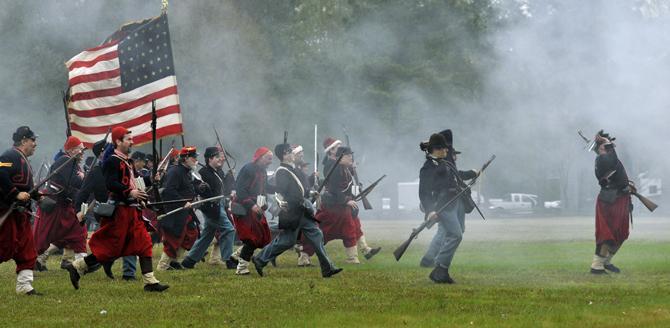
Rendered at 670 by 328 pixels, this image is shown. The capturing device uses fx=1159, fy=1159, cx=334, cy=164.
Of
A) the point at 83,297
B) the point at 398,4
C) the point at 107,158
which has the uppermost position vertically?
the point at 398,4

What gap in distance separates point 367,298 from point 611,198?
203 inches

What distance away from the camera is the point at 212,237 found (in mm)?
17203

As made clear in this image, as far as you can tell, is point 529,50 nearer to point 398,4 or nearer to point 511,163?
point 398,4

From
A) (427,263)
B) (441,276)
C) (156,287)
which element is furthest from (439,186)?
(156,287)

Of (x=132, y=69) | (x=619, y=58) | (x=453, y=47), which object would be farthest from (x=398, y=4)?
(x=132, y=69)

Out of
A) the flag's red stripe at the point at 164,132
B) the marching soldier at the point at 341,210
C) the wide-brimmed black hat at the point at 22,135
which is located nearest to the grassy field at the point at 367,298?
the marching soldier at the point at 341,210

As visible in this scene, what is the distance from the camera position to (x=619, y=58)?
23188mm

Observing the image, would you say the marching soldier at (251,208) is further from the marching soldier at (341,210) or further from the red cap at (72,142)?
the red cap at (72,142)

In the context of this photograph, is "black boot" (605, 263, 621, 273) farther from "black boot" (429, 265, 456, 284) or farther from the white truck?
the white truck

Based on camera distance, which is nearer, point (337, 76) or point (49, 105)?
point (49, 105)

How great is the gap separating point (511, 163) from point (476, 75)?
50.6 feet

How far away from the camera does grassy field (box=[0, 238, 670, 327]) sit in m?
10.5

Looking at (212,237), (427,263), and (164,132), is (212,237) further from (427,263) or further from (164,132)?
(427,263)

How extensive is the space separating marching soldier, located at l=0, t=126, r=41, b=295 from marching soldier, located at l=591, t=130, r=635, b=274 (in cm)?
738
